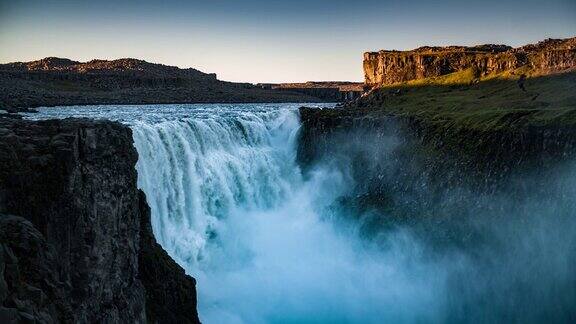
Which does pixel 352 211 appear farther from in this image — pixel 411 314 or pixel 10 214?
pixel 10 214

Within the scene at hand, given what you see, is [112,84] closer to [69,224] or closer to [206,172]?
[206,172]

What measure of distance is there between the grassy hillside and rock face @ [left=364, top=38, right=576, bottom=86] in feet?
6.50

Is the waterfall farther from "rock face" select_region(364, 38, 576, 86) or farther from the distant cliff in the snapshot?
the distant cliff

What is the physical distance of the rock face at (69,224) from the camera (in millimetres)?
11989

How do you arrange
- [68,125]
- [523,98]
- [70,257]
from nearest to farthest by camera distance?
[70,257]
[68,125]
[523,98]

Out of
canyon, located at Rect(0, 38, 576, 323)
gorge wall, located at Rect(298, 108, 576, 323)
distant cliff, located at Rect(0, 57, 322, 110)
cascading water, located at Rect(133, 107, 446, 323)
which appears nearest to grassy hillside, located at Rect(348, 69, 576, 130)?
canyon, located at Rect(0, 38, 576, 323)

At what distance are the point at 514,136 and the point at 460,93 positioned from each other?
100 feet

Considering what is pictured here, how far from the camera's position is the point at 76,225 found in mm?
14438

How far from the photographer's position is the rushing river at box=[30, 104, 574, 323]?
28.6 m

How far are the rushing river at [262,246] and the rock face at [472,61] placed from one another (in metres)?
→ 28.1

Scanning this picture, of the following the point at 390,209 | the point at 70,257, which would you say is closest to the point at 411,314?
the point at 390,209

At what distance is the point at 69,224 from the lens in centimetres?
1423

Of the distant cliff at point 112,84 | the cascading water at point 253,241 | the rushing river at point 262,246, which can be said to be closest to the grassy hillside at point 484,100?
the rushing river at point 262,246

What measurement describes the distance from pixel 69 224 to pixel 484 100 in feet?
141
